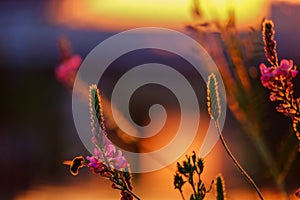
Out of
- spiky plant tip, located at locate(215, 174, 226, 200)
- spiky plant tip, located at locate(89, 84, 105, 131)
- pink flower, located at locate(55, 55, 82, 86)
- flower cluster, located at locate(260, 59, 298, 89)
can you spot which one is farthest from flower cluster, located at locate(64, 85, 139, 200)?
pink flower, located at locate(55, 55, 82, 86)

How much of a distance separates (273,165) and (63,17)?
12.0 ft

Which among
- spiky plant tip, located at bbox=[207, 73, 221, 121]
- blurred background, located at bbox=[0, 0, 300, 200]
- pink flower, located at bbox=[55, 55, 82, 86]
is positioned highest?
blurred background, located at bbox=[0, 0, 300, 200]

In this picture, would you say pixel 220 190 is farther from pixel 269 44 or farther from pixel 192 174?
pixel 269 44

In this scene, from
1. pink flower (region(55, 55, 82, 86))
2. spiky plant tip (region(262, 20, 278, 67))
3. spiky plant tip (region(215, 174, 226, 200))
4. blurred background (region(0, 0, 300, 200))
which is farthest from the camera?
blurred background (region(0, 0, 300, 200))

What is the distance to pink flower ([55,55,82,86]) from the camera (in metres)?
2.59

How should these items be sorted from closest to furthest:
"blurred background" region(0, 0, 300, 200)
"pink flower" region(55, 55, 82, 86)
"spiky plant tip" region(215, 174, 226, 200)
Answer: "spiky plant tip" region(215, 174, 226, 200) < "pink flower" region(55, 55, 82, 86) < "blurred background" region(0, 0, 300, 200)

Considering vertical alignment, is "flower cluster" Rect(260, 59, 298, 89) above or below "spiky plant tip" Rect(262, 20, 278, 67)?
below

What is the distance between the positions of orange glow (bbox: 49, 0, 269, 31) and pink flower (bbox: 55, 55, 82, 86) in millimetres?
353

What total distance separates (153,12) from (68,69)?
1.97 m

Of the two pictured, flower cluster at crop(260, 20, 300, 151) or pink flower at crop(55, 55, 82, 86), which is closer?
flower cluster at crop(260, 20, 300, 151)

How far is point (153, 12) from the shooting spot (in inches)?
178

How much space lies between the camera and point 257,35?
206 centimetres

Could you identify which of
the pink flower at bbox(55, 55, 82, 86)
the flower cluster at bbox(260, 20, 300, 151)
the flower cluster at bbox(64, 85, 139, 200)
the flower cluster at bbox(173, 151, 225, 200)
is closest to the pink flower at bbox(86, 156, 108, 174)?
the flower cluster at bbox(64, 85, 139, 200)

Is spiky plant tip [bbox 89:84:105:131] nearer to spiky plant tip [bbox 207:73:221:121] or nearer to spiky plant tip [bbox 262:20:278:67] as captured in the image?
spiky plant tip [bbox 207:73:221:121]
